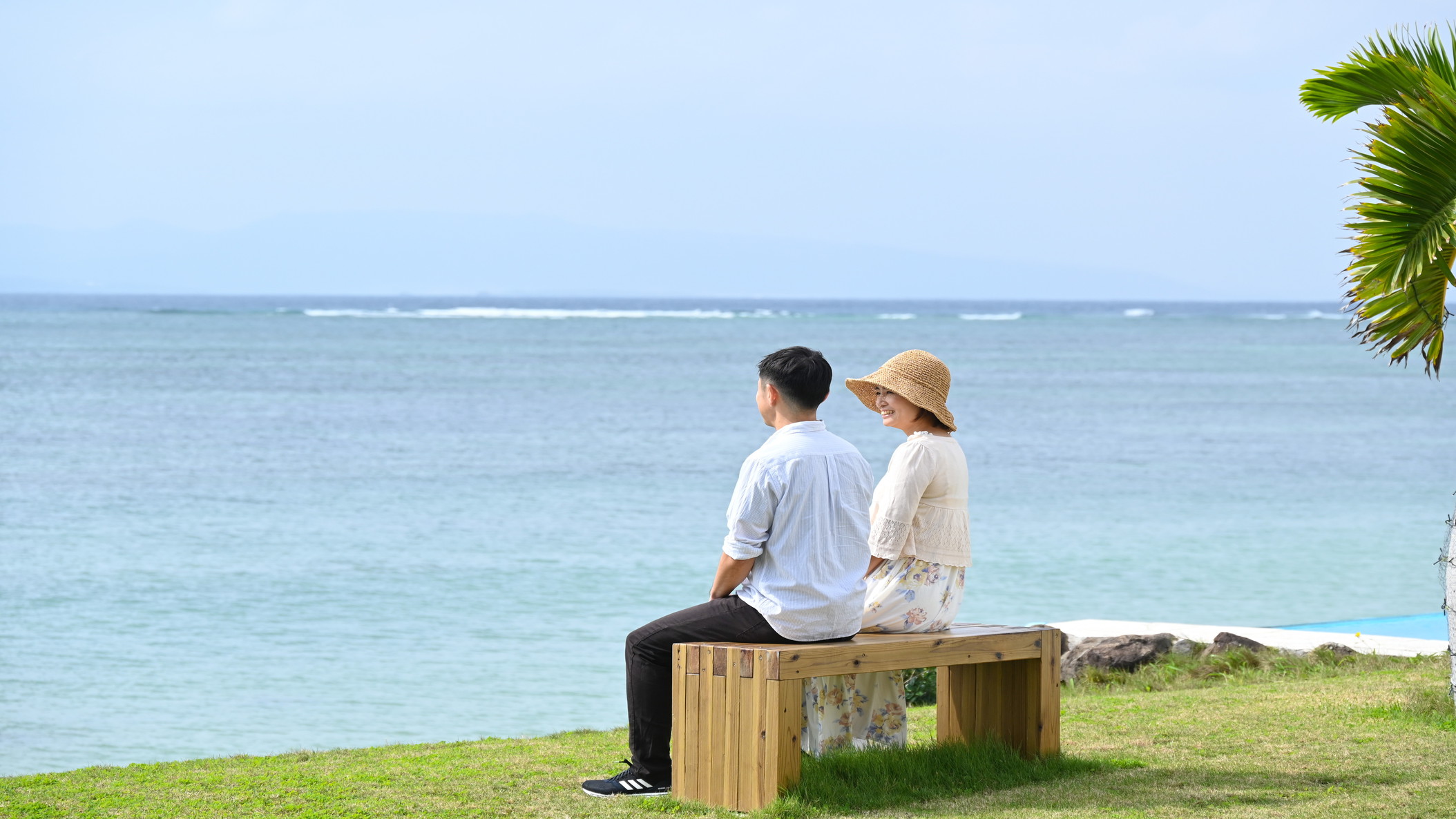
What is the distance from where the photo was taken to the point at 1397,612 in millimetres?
16078

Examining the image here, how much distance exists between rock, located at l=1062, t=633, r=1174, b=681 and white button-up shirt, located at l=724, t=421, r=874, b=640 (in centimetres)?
457

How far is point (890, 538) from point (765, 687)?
0.83 m

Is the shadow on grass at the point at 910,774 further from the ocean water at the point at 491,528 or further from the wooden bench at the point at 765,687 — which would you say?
the ocean water at the point at 491,528

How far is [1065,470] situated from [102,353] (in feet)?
170

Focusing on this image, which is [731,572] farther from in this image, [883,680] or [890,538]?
[883,680]

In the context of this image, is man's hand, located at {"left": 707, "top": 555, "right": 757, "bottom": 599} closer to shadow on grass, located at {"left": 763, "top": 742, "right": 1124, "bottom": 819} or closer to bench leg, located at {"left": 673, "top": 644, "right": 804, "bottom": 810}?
bench leg, located at {"left": 673, "top": 644, "right": 804, "bottom": 810}

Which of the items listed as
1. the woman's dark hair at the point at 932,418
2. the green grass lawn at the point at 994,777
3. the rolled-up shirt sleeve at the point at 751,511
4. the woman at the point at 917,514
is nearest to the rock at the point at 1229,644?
the green grass lawn at the point at 994,777

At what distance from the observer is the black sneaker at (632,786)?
203 inches

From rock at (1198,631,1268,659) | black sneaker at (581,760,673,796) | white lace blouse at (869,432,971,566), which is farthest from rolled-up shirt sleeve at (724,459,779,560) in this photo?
rock at (1198,631,1268,659)

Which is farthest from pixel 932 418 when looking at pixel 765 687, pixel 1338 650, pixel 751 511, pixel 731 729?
pixel 1338 650

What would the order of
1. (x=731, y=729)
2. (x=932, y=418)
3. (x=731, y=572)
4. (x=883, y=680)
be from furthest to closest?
(x=883, y=680) → (x=932, y=418) → (x=731, y=572) → (x=731, y=729)

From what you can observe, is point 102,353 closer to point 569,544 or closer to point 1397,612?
point 569,544

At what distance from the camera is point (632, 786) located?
5164 mm

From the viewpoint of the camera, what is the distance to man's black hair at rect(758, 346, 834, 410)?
4.97 metres
